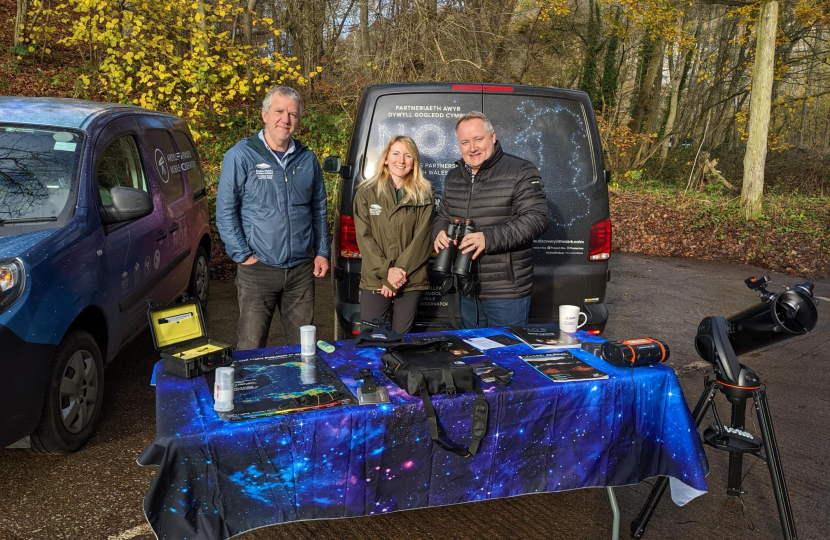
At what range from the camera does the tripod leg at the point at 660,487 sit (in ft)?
9.58

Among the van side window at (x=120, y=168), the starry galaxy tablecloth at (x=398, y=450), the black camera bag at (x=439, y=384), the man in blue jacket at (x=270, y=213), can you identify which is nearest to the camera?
the starry galaxy tablecloth at (x=398, y=450)

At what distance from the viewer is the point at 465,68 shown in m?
13.6

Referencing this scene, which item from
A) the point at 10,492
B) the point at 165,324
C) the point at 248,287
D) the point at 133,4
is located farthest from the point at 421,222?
the point at 133,4

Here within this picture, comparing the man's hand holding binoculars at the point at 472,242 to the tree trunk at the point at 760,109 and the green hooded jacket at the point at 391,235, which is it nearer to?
the green hooded jacket at the point at 391,235

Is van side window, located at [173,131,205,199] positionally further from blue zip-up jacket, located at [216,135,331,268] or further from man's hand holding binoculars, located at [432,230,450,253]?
man's hand holding binoculars, located at [432,230,450,253]

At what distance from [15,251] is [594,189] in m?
3.53

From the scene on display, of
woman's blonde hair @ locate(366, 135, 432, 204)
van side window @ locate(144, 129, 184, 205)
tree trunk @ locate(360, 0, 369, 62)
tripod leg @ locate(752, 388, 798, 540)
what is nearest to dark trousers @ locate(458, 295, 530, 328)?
woman's blonde hair @ locate(366, 135, 432, 204)

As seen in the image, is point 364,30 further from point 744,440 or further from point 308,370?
point 744,440

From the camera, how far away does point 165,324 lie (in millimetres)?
2875

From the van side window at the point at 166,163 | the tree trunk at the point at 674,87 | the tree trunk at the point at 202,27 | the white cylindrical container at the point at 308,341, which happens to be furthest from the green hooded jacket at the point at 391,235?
the tree trunk at the point at 674,87

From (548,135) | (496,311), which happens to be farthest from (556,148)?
(496,311)

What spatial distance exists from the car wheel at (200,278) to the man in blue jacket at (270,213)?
2407mm

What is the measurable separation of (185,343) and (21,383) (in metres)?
0.95

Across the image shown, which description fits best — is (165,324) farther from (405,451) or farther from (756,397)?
(756,397)
